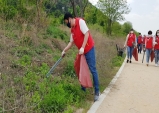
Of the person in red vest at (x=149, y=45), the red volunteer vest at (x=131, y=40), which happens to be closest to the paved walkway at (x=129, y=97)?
the person in red vest at (x=149, y=45)

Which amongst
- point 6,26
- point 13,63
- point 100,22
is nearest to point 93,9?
point 100,22

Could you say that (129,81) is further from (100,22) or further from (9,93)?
(100,22)

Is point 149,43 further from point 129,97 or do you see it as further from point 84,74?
point 84,74

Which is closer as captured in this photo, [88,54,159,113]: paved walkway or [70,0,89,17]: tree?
[88,54,159,113]: paved walkway

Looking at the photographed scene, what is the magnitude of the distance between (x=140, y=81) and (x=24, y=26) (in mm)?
4758

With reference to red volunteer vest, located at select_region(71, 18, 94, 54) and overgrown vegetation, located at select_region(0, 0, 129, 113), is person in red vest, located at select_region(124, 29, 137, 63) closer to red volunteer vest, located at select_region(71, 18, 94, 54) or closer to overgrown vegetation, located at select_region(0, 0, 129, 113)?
overgrown vegetation, located at select_region(0, 0, 129, 113)

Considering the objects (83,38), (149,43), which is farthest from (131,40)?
(83,38)

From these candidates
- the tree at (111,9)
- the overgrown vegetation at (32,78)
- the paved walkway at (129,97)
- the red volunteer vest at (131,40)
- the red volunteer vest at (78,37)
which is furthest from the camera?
the tree at (111,9)

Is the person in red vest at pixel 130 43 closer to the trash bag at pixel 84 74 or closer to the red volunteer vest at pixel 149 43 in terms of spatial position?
the red volunteer vest at pixel 149 43

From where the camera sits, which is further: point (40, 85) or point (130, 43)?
point (130, 43)

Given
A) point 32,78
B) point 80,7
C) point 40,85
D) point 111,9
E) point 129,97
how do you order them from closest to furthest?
point 40,85 → point 32,78 → point 129,97 → point 80,7 → point 111,9

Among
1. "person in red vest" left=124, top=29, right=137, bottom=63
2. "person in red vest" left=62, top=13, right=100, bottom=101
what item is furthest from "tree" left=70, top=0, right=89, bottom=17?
"person in red vest" left=62, top=13, right=100, bottom=101

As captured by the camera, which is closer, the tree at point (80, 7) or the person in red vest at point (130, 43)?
the person in red vest at point (130, 43)

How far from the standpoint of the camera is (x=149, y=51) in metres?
12.5
